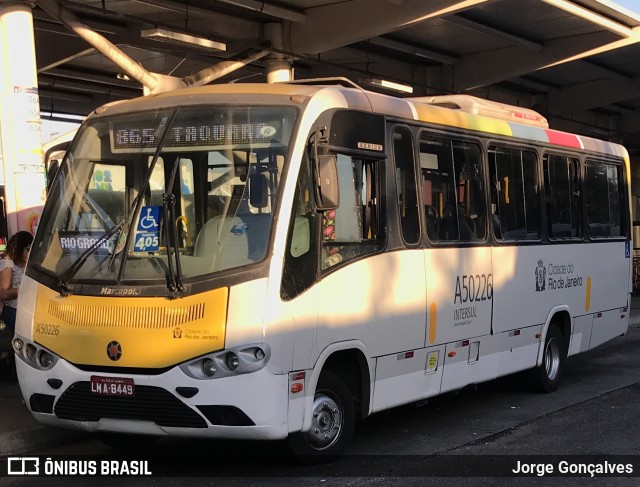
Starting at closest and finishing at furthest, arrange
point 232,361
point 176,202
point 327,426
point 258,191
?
point 232,361 < point 258,191 < point 176,202 < point 327,426

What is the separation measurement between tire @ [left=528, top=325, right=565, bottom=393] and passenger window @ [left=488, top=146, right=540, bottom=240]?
1.29m

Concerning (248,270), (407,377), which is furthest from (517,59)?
(248,270)

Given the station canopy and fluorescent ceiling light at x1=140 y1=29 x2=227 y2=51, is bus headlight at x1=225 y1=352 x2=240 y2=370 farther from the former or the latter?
fluorescent ceiling light at x1=140 y1=29 x2=227 y2=51

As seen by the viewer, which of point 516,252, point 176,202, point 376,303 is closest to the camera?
point 176,202

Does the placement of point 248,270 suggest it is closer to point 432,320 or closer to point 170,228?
point 170,228

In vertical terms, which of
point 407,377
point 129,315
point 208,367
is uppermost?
point 129,315

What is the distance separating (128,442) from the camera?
27.2 ft

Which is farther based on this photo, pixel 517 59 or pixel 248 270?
pixel 517 59

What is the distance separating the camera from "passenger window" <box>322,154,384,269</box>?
7.61 m

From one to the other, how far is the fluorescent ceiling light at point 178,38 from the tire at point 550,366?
802 centimetres

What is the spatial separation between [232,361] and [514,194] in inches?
194

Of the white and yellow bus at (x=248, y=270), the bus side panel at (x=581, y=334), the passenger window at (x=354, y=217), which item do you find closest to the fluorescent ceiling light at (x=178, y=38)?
the white and yellow bus at (x=248, y=270)

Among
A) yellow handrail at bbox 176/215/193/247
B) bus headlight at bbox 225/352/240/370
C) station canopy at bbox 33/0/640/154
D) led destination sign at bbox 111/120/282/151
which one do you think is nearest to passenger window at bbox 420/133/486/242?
led destination sign at bbox 111/120/282/151

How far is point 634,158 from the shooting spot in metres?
47.8
